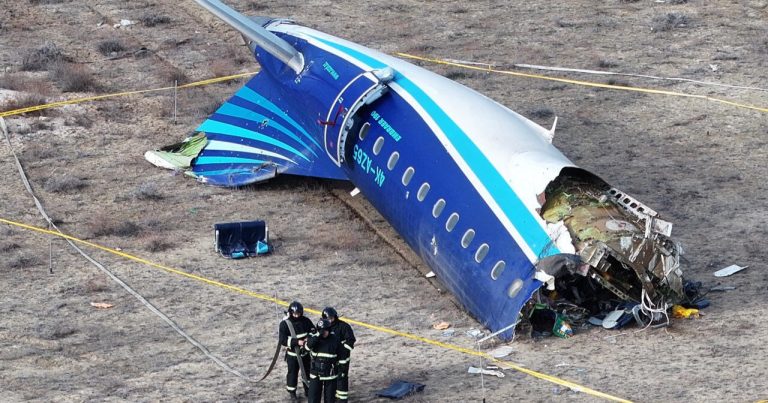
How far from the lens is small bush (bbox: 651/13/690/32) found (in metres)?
46.3

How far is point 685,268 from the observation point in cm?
2975

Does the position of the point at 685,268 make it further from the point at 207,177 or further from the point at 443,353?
the point at 207,177

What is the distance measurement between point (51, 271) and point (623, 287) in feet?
40.7

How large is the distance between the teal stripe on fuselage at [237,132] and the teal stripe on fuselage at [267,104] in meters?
0.55

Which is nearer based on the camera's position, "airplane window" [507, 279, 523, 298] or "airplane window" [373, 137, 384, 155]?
"airplane window" [507, 279, 523, 298]

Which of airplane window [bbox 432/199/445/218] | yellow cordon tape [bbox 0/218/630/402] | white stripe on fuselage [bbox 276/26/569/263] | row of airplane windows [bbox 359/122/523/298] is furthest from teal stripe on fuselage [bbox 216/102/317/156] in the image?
airplane window [bbox 432/199/445/218]

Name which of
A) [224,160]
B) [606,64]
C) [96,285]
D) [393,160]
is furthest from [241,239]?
[606,64]

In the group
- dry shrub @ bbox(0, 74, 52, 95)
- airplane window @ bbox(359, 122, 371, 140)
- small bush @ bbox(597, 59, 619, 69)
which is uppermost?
airplane window @ bbox(359, 122, 371, 140)

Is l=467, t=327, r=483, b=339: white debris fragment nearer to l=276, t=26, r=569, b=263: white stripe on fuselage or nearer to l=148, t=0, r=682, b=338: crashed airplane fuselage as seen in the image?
l=148, t=0, r=682, b=338: crashed airplane fuselage

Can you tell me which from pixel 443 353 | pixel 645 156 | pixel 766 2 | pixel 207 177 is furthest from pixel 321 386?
pixel 766 2

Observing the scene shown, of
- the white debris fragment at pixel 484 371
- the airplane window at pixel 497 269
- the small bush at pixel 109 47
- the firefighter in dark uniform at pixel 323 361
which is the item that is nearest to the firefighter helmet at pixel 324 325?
the firefighter in dark uniform at pixel 323 361

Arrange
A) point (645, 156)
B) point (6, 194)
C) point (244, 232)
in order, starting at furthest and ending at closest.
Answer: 1. point (645, 156)
2. point (6, 194)
3. point (244, 232)

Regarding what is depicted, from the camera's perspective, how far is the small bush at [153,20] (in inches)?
1831

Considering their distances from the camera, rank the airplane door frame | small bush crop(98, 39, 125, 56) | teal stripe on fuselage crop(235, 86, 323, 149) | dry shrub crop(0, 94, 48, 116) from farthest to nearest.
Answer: small bush crop(98, 39, 125, 56)
dry shrub crop(0, 94, 48, 116)
teal stripe on fuselage crop(235, 86, 323, 149)
the airplane door frame
